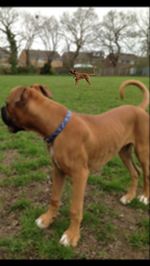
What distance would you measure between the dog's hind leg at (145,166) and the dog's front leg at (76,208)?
97 cm

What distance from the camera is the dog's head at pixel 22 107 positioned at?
359cm

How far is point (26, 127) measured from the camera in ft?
12.4

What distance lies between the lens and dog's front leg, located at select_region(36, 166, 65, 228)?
423 cm

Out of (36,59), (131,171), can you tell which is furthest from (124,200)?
(36,59)

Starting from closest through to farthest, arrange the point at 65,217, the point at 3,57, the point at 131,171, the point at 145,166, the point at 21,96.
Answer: the point at 21,96 → the point at 65,217 → the point at 145,166 → the point at 131,171 → the point at 3,57

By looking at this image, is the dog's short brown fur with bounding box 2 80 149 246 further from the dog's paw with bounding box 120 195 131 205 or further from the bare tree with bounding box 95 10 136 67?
the bare tree with bounding box 95 10 136 67

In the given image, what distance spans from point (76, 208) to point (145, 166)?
1228 mm

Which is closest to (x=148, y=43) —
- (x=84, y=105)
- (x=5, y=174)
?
(x=84, y=105)

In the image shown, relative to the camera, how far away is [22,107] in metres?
3.62

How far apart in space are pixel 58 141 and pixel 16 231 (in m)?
1.28

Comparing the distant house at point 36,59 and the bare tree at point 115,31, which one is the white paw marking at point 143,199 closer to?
the distant house at point 36,59

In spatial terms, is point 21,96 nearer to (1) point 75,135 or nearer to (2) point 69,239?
(1) point 75,135

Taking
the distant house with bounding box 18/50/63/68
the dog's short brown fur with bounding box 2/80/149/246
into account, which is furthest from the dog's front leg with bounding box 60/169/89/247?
the distant house with bounding box 18/50/63/68

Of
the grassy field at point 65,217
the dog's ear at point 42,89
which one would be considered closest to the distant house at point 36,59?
the grassy field at point 65,217
